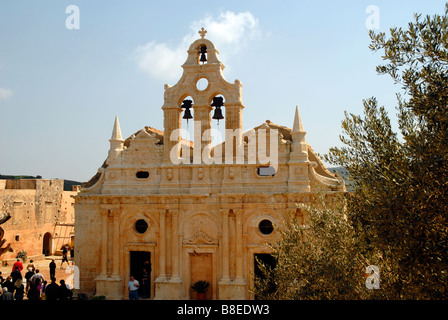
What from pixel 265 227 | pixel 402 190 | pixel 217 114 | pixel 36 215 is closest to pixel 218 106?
pixel 217 114

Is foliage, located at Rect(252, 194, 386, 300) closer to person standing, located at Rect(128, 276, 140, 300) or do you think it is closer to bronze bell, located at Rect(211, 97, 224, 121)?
person standing, located at Rect(128, 276, 140, 300)

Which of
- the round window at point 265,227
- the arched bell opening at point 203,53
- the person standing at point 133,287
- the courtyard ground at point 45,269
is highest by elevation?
the arched bell opening at point 203,53

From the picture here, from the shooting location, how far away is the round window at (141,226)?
19.7 metres

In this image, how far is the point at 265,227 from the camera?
18.5 m

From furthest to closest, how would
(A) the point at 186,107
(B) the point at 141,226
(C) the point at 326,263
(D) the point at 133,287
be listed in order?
(A) the point at 186,107 < (B) the point at 141,226 < (D) the point at 133,287 < (C) the point at 326,263

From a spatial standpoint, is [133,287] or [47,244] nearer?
[133,287]

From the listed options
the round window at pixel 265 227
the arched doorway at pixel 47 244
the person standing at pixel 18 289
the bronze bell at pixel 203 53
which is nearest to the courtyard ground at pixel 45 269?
the arched doorway at pixel 47 244

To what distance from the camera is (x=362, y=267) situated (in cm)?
936

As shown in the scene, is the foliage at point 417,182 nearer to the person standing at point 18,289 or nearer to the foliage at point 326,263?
the foliage at point 326,263

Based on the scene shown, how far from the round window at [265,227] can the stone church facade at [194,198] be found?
0.04 m

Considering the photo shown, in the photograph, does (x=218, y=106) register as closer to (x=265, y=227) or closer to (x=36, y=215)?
(x=265, y=227)

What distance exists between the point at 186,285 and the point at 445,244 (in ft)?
44.7

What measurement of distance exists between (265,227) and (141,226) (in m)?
5.55
